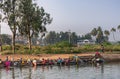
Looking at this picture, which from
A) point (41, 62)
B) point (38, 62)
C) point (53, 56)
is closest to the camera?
point (38, 62)

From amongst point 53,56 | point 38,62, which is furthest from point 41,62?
point 53,56

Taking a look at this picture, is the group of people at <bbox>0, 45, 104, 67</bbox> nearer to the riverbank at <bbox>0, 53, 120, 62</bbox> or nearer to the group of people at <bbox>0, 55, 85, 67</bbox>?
the group of people at <bbox>0, 55, 85, 67</bbox>

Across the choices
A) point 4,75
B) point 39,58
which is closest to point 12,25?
point 39,58

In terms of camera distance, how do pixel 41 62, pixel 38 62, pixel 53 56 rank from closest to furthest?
1. pixel 38 62
2. pixel 41 62
3. pixel 53 56

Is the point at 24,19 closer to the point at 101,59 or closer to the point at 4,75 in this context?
the point at 101,59

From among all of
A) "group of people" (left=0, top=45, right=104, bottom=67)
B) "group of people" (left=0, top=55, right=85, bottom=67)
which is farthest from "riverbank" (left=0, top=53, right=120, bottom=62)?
"group of people" (left=0, top=45, right=104, bottom=67)

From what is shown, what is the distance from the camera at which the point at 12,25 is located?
93.0 meters

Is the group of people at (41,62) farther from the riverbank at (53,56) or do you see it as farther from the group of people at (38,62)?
the riverbank at (53,56)

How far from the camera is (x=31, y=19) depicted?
94.9 m

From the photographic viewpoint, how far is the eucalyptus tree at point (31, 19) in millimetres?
92688

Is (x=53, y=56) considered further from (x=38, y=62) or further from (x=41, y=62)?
(x=38, y=62)

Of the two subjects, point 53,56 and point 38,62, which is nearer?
point 38,62

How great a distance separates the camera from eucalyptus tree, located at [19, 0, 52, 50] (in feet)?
304

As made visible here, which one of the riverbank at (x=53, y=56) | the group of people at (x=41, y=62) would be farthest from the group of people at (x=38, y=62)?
the riverbank at (x=53, y=56)
